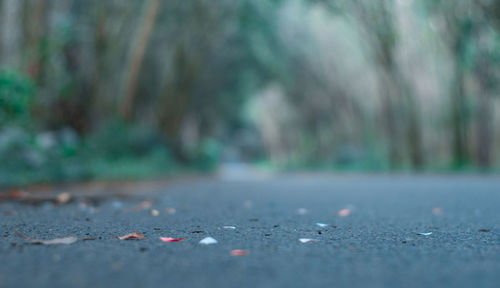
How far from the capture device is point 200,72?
22.5 metres

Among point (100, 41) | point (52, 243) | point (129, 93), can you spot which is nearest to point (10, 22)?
point (100, 41)

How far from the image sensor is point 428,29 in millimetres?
22359

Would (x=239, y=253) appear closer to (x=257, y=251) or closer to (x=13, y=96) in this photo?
(x=257, y=251)

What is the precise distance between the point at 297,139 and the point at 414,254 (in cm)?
4309

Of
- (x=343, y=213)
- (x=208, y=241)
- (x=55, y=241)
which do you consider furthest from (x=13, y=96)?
(x=208, y=241)

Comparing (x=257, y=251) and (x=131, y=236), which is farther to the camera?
(x=131, y=236)

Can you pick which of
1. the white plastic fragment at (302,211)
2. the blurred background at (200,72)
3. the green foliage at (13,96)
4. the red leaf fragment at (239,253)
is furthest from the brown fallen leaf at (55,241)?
the blurred background at (200,72)

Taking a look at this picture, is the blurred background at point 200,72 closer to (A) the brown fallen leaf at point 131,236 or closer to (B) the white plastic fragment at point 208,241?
(A) the brown fallen leaf at point 131,236

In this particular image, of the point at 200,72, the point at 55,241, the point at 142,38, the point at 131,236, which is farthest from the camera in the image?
the point at 200,72

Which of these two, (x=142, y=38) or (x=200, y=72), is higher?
(x=200, y=72)

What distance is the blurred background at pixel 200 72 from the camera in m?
13.0

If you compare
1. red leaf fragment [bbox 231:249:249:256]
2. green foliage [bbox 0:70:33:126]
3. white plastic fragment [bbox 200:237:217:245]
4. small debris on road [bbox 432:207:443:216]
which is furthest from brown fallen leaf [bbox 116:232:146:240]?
green foliage [bbox 0:70:33:126]

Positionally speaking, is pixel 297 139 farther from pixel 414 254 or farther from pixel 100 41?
pixel 414 254

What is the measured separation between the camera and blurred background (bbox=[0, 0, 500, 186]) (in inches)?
512
